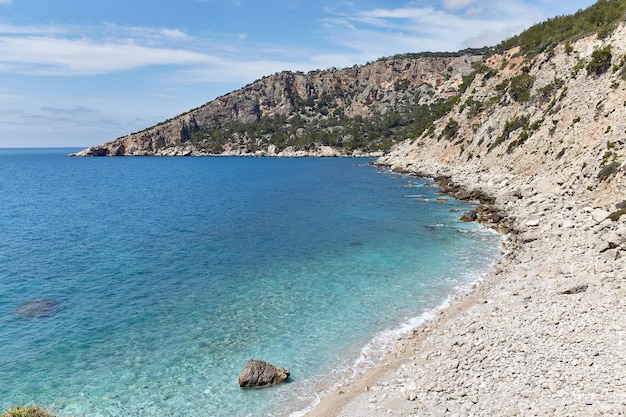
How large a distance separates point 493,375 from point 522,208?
98.5 feet

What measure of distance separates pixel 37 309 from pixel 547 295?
92.6 feet

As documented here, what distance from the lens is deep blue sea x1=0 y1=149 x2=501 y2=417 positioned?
1692 centimetres

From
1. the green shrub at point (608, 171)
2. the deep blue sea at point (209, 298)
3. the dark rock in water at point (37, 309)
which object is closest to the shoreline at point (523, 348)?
the deep blue sea at point (209, 298)

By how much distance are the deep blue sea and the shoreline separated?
195cm

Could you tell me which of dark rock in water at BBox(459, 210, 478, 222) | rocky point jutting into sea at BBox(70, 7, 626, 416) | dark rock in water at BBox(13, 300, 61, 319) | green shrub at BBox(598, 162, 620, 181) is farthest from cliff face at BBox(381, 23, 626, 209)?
dark rock in water at BBox(13, 300, 61, 319)

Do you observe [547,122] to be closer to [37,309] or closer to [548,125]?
[548,125]

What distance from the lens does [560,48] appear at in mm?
66750

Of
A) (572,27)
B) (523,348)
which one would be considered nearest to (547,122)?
(572,27)

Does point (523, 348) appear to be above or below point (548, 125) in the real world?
below

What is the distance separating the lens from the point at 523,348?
15648mm

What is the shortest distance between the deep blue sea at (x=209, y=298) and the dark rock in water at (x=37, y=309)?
0.16m

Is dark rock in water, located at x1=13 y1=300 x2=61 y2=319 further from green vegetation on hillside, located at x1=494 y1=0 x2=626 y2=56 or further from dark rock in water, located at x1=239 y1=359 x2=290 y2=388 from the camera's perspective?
green vegetation on hillside, located at x1=494 y1=0 x2=626 y2=56

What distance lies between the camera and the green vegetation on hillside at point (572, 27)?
61.7 metres

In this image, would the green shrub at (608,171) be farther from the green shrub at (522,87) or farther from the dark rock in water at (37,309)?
the dark rock in water at (37,309)
